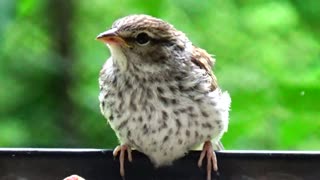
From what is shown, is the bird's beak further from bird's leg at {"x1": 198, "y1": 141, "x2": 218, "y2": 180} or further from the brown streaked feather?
bird's leg at {"x1": 198, "y1": 141, "x2": 218, "y2": 180}

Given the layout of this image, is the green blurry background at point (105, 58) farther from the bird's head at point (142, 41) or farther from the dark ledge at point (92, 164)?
the dark ledge at point (92, 164)

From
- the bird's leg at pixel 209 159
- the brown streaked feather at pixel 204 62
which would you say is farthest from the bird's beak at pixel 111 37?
the bird's leg at pixel 209 159

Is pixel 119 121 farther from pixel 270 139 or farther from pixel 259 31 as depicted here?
pixel 259 31

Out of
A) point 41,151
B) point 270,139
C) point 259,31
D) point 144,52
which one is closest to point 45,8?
point 259,31

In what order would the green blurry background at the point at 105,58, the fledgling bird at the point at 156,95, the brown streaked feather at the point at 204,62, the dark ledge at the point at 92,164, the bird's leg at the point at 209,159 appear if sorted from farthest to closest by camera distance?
the green blurry background at the point at 105,58
the brown streaked feather at the point at 204,62
the fledgling bird at the point at 156,95
the bird's leg at the point at 209,159
the dark ledge at the point at 92,164

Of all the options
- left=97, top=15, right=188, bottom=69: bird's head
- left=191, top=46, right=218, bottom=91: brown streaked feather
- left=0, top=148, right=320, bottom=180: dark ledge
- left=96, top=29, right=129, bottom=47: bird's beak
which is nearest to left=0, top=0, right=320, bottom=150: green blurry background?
left=191, top=46, right=218, bottom=91: brown streaked feather

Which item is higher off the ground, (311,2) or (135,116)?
(311,2)
